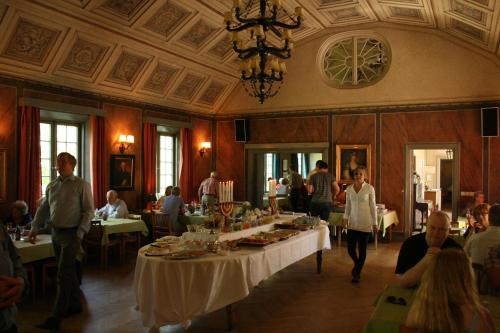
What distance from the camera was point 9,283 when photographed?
2342 mm

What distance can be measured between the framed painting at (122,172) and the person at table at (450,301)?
8261 mm

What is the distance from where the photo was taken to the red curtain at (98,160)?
900 cm

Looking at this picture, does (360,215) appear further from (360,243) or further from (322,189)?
(322,189)

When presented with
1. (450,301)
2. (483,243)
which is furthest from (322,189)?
(450,301)

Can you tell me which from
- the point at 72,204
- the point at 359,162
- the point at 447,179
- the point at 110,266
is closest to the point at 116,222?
the point at 110,266

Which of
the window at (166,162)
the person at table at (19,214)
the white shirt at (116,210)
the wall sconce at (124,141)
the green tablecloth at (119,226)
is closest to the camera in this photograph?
the person at table at (19,214)

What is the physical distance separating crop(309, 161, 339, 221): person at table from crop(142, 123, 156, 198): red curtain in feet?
12.8

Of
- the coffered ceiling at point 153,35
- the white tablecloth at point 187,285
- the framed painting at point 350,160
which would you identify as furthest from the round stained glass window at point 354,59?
the white tablecloth at point 187,285

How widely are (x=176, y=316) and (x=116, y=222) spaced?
416 centimetres

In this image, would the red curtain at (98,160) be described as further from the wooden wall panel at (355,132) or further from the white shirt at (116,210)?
the wooden wall panel at (355,132)

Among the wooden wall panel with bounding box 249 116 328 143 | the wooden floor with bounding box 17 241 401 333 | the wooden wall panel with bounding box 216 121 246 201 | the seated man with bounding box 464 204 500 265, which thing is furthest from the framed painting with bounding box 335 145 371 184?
the seated man with bounding box 464 204 500 265

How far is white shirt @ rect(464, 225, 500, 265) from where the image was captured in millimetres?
4086

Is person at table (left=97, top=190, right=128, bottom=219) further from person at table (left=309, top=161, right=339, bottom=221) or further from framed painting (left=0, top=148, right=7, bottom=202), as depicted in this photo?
person at table (left=309, top=161, right=339, bottom=221)

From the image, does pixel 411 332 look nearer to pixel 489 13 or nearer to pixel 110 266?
pixel 110 266
